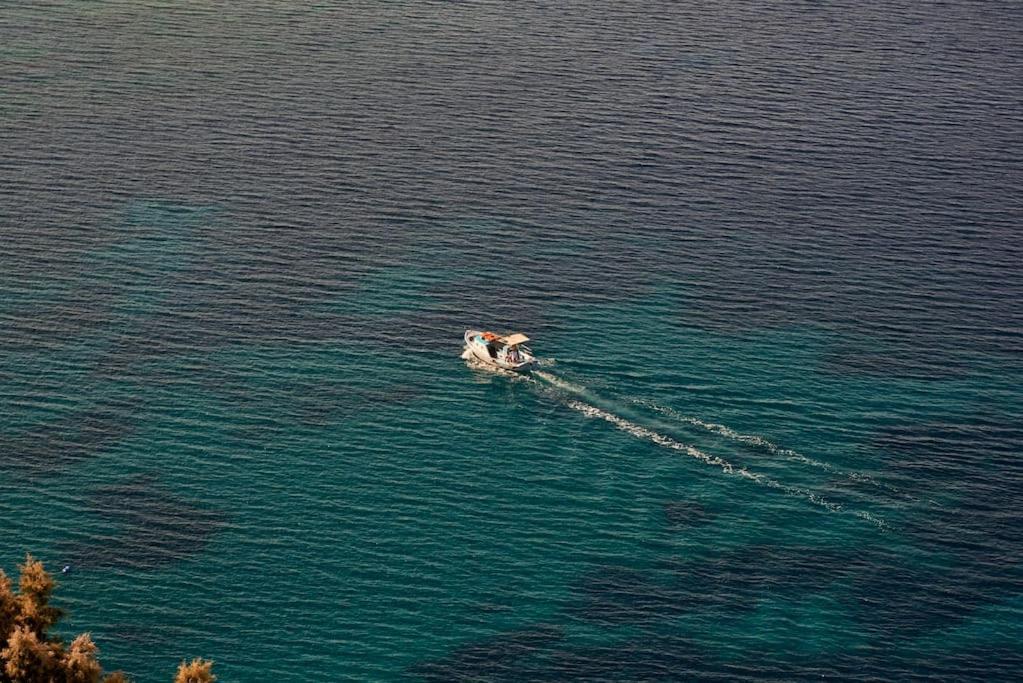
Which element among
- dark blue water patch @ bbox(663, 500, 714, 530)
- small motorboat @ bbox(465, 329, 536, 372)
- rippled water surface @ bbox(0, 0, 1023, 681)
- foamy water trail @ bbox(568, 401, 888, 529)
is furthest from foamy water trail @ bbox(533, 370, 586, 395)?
dark blue water patch @ bbox(663, 500, 714, 530)

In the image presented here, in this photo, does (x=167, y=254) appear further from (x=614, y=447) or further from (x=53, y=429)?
(x=614, y=447)

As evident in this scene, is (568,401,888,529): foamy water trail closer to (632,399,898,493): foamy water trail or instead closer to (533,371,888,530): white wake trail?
(533,371,888,530): white wake trail

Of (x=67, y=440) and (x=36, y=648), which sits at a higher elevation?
(x=67, y=440)

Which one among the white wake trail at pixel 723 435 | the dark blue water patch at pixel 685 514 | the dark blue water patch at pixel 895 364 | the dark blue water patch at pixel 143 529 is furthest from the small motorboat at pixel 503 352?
the dark blue water patch at pixel 143 529

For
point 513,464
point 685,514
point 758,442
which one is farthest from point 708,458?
point 513,464

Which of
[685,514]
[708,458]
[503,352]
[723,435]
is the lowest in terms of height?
[685,514]

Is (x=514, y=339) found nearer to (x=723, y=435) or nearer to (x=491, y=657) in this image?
(x=723, y=435)

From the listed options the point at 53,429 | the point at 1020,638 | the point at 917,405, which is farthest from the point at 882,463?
the point at 53,429
